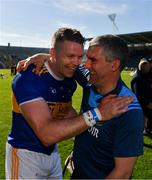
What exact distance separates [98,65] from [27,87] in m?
0.67

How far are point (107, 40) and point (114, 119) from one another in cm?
71

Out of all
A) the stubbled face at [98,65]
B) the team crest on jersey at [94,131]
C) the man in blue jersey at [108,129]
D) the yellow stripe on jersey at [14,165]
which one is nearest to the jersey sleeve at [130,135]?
the man in blue jersey at [108,129]

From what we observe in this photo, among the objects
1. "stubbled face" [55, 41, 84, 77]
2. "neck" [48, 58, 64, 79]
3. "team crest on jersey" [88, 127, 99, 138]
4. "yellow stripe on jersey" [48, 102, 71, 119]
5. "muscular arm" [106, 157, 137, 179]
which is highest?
"stubbled face" [55, 41, 84, 77]

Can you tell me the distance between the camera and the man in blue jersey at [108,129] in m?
3.12

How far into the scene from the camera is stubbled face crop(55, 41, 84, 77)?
368cm

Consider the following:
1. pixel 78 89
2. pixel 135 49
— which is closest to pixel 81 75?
pixel 78 89

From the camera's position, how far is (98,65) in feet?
11.5

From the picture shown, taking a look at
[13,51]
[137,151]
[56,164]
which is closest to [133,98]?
[137,151]

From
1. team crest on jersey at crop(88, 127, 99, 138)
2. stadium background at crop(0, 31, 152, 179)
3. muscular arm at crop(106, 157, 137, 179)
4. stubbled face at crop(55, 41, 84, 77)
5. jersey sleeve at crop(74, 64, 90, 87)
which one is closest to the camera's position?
muscular arm at crop(106, 157, 137, 179)

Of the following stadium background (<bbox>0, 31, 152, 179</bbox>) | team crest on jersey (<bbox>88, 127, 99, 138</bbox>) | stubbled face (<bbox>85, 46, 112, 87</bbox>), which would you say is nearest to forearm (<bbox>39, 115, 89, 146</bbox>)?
team crest on jersey (<bbox>88, 127, 99, 138</bbox>)

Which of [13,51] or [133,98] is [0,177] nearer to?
[133,98]

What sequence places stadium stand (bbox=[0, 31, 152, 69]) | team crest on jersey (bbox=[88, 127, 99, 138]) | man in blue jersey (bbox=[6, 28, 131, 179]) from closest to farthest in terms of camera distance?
man in blue jersey (bbox=[6, 28, 131, 179]) < team crest on jersey (bbox=[88, 127, 99, 138]) < stadium stand (bbox=[0, 31, 152, 69])

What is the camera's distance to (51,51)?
386 cm

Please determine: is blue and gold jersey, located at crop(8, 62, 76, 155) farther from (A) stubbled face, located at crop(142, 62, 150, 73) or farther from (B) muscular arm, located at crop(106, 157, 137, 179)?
(A) stubbled face, located at crop(142, 62, 150, 73)
